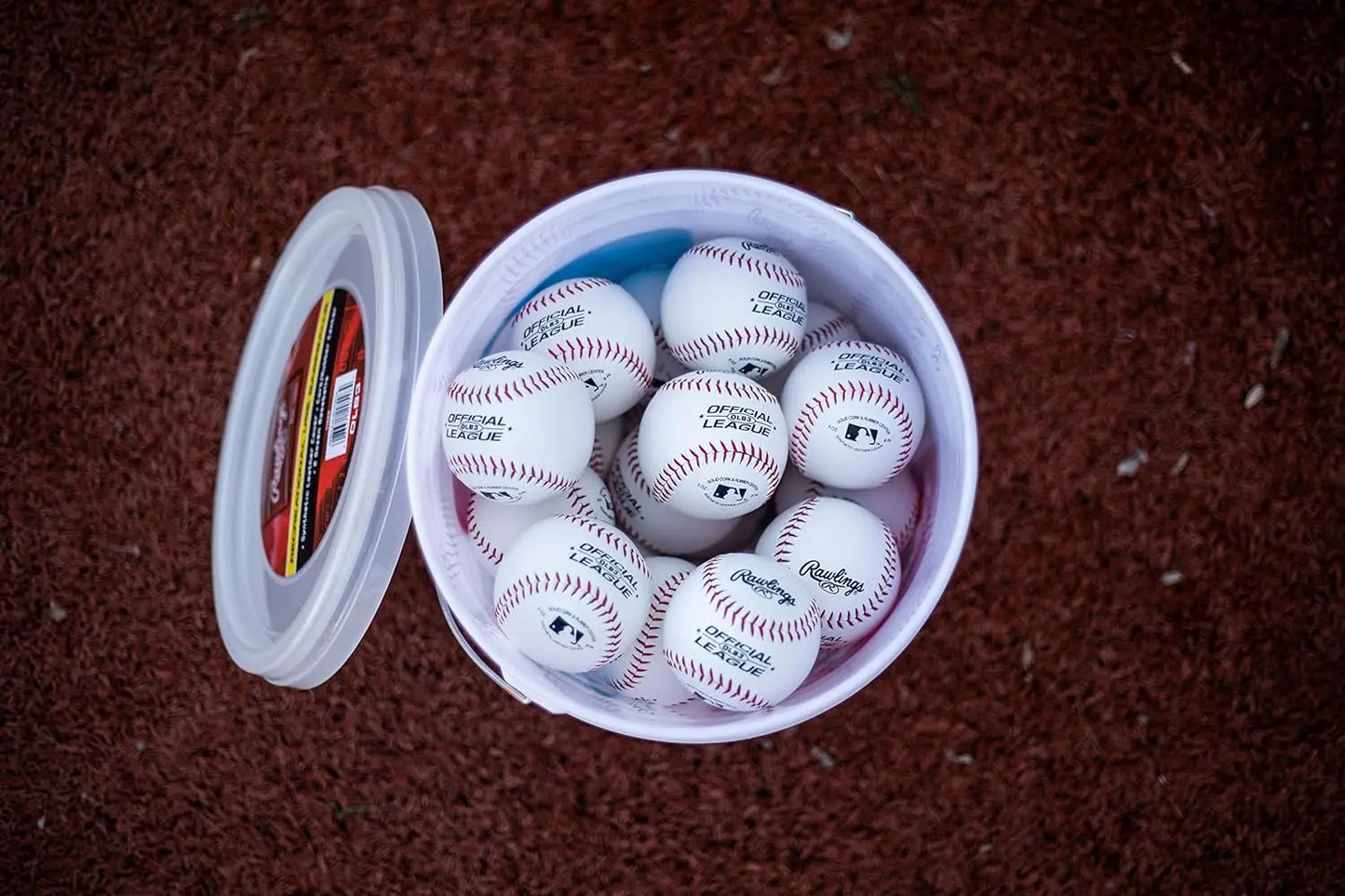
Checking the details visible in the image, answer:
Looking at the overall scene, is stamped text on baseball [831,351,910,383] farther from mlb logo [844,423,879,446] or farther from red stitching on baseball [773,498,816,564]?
red stitching on baseball [773,498,816,564]

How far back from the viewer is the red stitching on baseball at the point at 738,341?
54.2 inches

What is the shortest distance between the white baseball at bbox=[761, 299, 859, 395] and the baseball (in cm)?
7

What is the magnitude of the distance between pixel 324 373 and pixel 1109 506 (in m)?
Answer: 1.28

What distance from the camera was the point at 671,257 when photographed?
62.5 inches

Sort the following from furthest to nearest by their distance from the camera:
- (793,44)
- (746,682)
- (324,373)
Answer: (793,44) < (324,373) < (746,682)

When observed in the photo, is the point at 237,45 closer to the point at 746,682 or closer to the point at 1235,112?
the point at 746,682

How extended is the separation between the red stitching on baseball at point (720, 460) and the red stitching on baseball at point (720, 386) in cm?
7

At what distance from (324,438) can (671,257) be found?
1.87ft

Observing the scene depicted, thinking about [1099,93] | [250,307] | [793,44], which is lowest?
[250,307]

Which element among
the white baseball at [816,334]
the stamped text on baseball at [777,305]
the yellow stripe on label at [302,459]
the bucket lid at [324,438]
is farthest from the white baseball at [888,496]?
the yellow stripe on label at [302,459]

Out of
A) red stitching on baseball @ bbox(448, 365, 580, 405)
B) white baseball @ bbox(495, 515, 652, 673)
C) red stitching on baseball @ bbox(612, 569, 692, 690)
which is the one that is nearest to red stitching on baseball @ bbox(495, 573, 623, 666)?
white baseball @ bbox(495, 515, 652, 673)

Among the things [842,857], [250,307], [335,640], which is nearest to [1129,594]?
[842,857]

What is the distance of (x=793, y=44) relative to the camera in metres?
1.86

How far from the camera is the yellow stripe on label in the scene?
1.44 m
